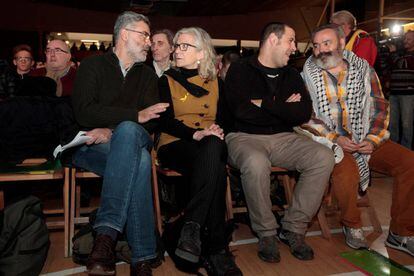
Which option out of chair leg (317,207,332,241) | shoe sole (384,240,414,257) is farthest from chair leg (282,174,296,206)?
shoe sole (384,240,414,257)

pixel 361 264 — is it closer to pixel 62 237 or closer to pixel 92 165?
pixel 92 165

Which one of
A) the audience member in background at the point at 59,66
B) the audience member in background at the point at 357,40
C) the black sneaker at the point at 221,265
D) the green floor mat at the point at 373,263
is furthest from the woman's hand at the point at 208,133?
the audience member in background at the point at 357,40

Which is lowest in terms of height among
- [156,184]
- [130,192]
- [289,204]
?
[289,204]

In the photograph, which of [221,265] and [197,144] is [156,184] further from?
[221,265]

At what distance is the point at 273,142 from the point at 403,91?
9.43ft

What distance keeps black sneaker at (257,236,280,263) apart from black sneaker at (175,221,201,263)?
55 centimetres

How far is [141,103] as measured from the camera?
2486 millimetres

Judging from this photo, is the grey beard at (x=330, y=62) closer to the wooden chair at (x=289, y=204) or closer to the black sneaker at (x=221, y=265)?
the wooden chair at (x=289, y=204)

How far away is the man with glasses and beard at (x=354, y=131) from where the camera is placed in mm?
2486

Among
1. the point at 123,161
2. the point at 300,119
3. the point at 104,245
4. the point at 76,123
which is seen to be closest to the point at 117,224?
the point at 104,245

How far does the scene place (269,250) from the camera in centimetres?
233

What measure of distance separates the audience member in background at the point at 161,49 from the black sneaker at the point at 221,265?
1.93 metres

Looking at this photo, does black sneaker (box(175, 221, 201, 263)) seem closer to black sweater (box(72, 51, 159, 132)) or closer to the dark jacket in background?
black sweater (box(72, 51, 159, 132))

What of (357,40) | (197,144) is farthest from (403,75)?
(197,144)
